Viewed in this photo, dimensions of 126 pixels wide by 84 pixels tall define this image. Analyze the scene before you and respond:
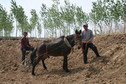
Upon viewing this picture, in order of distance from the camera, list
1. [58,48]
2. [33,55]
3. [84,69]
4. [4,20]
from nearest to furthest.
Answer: [84,69] < [58,48] < [33,55] < [4,20]

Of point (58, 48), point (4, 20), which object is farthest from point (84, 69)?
point (4, 20)

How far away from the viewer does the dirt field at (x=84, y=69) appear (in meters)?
8.33

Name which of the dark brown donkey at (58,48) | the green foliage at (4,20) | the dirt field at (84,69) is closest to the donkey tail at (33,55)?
the dark brown donkey at (58,48)

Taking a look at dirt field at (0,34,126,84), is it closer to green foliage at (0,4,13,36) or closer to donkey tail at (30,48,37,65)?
donkey tail at (30,48,37,65)

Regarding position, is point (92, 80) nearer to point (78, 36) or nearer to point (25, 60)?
point (78, 36)

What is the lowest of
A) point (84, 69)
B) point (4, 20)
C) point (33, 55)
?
point (84, 69)

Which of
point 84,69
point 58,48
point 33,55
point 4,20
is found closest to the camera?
point 84,69

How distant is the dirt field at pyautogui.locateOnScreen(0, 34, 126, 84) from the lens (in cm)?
833

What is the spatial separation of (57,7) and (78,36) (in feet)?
74.4

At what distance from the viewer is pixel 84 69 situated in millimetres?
9414

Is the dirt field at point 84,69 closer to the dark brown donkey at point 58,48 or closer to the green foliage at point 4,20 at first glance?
the dark brown donkey at point 58,48

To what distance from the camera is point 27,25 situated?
34.9 metres

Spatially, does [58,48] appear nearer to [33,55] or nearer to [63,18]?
[33,55]

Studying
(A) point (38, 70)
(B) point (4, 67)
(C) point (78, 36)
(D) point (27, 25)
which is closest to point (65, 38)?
(C) point (78, 36)
